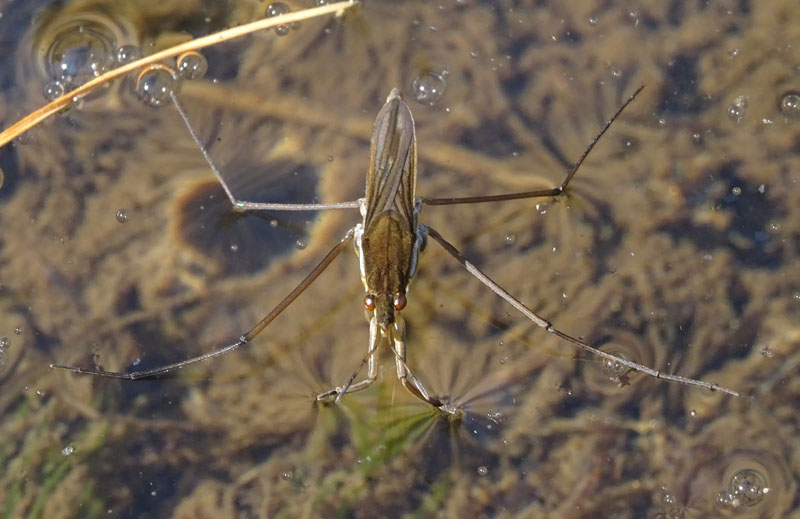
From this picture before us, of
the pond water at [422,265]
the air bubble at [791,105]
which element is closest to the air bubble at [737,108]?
the pond water at [422,265]

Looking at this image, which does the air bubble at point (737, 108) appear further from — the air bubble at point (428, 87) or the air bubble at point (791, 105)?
the air bubble at point (428, 87)

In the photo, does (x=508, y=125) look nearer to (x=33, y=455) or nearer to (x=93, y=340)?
(x=93, y=340)

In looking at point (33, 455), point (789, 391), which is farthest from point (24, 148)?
point (789, 391)

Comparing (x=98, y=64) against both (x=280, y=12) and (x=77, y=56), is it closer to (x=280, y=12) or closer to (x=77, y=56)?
(x=77, y=56)

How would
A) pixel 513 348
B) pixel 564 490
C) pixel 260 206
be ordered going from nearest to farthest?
pixel 564 490 → pixel 513 348 → pixel 260 206

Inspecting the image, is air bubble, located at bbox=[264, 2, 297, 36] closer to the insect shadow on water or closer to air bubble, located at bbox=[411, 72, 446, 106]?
air bubble, located at bbox=[411, 72, 446, 106]

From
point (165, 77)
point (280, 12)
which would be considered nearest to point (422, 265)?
point (280, 12)
